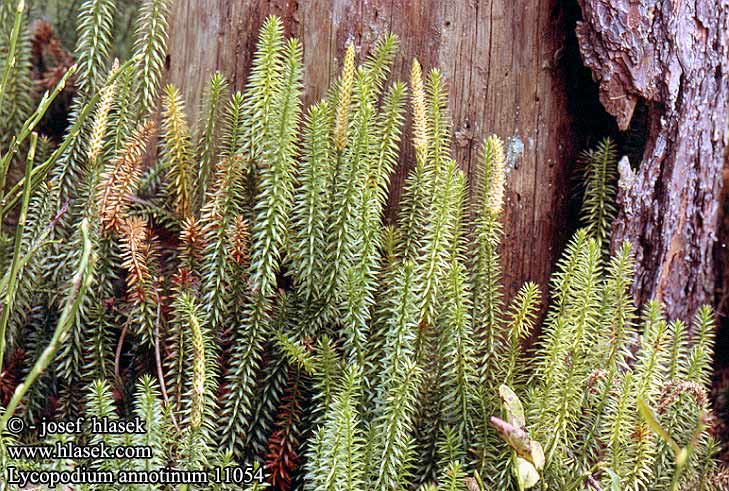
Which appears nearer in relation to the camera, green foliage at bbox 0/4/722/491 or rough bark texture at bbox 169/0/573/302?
green foliage at bbox 0/4/722/491

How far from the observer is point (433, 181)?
1.97m

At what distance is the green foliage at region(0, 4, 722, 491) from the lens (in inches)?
71.2

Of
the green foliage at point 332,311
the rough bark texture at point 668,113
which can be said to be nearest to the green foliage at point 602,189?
the rough bark texture at point 668,113

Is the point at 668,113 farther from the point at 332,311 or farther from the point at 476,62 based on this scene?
the point at 332,311

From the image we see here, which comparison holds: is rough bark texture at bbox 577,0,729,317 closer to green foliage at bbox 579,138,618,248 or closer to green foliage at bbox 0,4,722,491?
green foliage at bbox 579,138,618,248

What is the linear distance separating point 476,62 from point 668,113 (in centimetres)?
58

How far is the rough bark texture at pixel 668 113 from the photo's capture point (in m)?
2.06

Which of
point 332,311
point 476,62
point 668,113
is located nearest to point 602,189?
point 668,113

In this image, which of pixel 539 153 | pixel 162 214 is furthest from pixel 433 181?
pixel 162 214

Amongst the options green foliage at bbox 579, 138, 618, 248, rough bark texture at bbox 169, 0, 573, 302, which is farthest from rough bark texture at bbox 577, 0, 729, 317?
rough bark texture at bbox 169, 0, 573, 302

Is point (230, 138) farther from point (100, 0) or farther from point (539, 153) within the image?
point (539, 153)

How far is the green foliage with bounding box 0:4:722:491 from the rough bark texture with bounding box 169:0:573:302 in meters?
0.08

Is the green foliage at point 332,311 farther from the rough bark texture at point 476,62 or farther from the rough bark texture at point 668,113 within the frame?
the rough bark texture at point 668,113

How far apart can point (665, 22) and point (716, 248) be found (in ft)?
2.83
